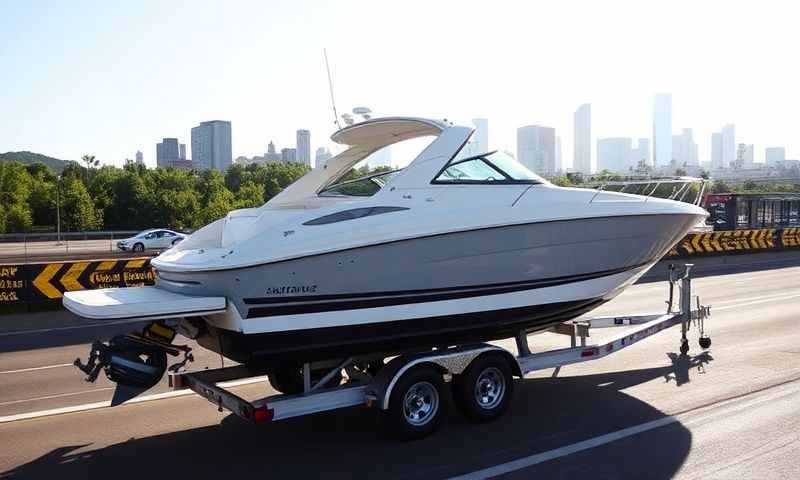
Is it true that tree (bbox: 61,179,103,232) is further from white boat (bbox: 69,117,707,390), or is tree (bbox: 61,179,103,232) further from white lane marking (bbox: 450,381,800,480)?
white lane marking (bbox: 450,381,800,480)

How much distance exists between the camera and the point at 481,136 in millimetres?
8445

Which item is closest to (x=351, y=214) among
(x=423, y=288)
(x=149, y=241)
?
(x=423, y=288)

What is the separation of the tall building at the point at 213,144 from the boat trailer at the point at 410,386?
548ft

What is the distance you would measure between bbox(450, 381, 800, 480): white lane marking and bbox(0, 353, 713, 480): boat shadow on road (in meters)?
0.10

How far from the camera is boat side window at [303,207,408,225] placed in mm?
6895

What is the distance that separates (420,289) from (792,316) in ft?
32.8

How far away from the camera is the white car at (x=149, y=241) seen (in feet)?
122

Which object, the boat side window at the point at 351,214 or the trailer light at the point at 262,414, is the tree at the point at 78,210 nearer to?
the boat side window at the point at 351,214

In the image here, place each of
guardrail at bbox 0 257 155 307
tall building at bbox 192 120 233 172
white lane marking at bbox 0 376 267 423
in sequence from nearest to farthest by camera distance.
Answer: white lane marking at bbox 0 376 267 423 < guardrail at bbox 0 257 155 307 < tall building at bbox 192 120 233 172

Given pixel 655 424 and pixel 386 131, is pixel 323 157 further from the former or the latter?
pixel 655 424

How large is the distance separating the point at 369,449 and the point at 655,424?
285 centimetres

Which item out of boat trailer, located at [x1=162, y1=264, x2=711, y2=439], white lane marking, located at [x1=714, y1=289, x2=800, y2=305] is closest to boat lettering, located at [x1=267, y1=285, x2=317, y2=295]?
boat trailer, located at [x1=162, y1=264, x2=711, y2=439]

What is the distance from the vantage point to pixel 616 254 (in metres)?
8.28

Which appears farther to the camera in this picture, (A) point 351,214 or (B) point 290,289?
(A) point 351,214
